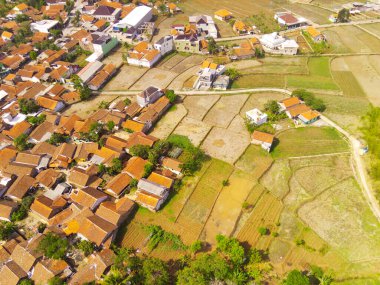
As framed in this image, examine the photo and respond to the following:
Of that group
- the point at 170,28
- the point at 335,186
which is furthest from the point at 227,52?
the point at 335,186

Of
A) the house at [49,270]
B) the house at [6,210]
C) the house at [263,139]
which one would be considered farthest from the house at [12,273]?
the house at [263,139]

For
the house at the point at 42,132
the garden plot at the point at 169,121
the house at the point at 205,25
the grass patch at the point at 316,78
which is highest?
the house at the point at 205,25

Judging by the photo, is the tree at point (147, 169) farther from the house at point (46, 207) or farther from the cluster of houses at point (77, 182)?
the house at point (46, 207)

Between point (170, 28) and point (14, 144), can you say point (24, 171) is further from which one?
point (170, 28)

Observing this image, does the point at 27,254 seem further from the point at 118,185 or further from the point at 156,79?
the point at 156,79

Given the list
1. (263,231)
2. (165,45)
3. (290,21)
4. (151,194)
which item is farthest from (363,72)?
(151,194)

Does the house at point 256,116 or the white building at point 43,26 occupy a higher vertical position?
the white building at point 43,26
